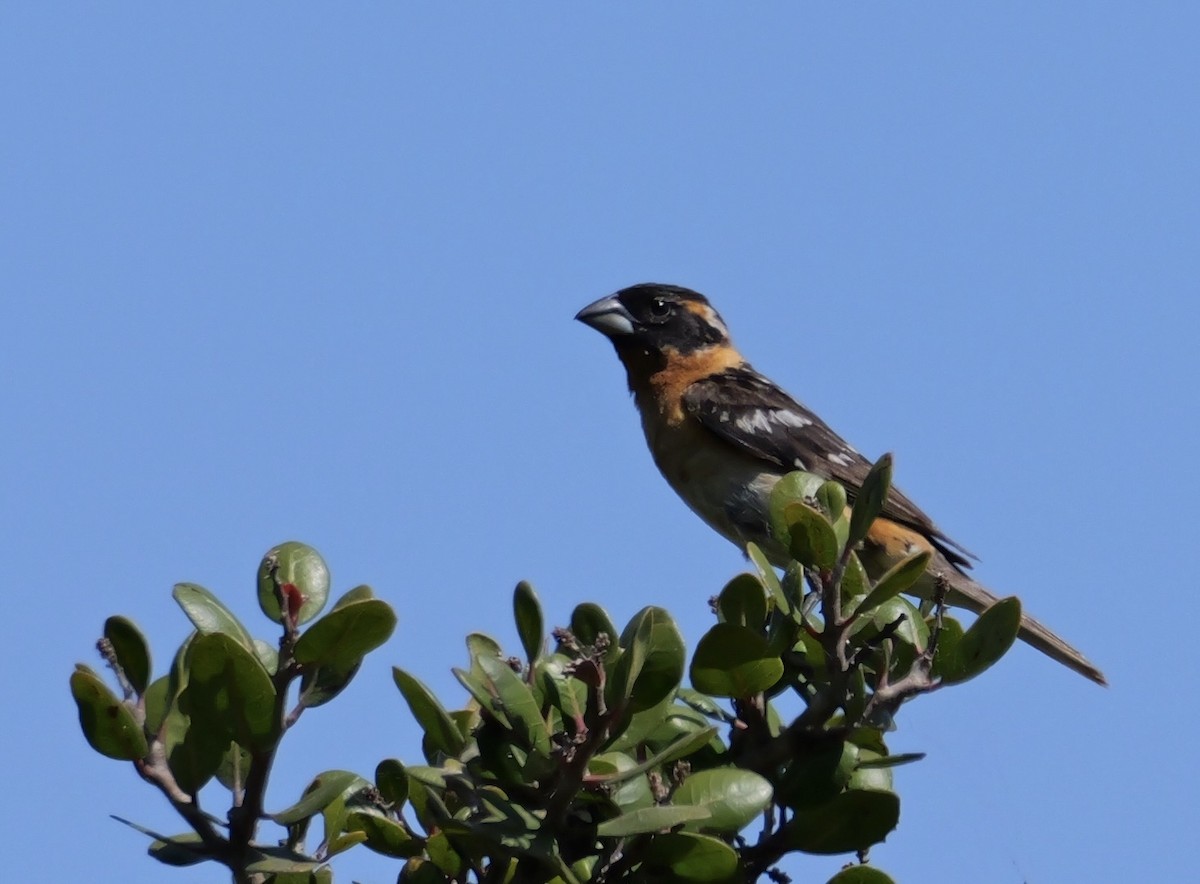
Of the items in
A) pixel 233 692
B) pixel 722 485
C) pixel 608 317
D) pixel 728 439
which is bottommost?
pixel 233 692

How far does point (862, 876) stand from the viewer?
2.47 metres

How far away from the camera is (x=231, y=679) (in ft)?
7.34

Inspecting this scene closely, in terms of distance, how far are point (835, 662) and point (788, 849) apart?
325 millimetres

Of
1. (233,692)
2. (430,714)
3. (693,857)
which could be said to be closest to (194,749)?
(233,692)

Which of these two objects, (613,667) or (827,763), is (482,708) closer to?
(613,667)

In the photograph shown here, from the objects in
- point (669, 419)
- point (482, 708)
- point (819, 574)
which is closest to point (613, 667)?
point (482, 708)

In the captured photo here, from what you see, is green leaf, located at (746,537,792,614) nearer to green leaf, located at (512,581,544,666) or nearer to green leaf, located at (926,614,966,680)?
green leaf, located at (926,614,966,680)

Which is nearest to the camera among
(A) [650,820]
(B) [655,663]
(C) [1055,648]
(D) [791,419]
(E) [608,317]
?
(A) [650,820]

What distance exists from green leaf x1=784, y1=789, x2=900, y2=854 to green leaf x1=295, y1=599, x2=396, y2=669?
79 cm

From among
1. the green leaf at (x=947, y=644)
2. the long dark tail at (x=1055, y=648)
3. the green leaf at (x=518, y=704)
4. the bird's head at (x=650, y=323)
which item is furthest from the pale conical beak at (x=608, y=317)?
the green leaf at (x=518, y=704)

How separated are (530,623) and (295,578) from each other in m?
0.38

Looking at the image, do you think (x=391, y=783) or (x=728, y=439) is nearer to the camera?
(x=391, y=783)

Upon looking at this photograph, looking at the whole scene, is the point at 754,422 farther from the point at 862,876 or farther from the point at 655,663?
the point at 655,663

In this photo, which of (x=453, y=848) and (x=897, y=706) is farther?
(x=897, y=706)
